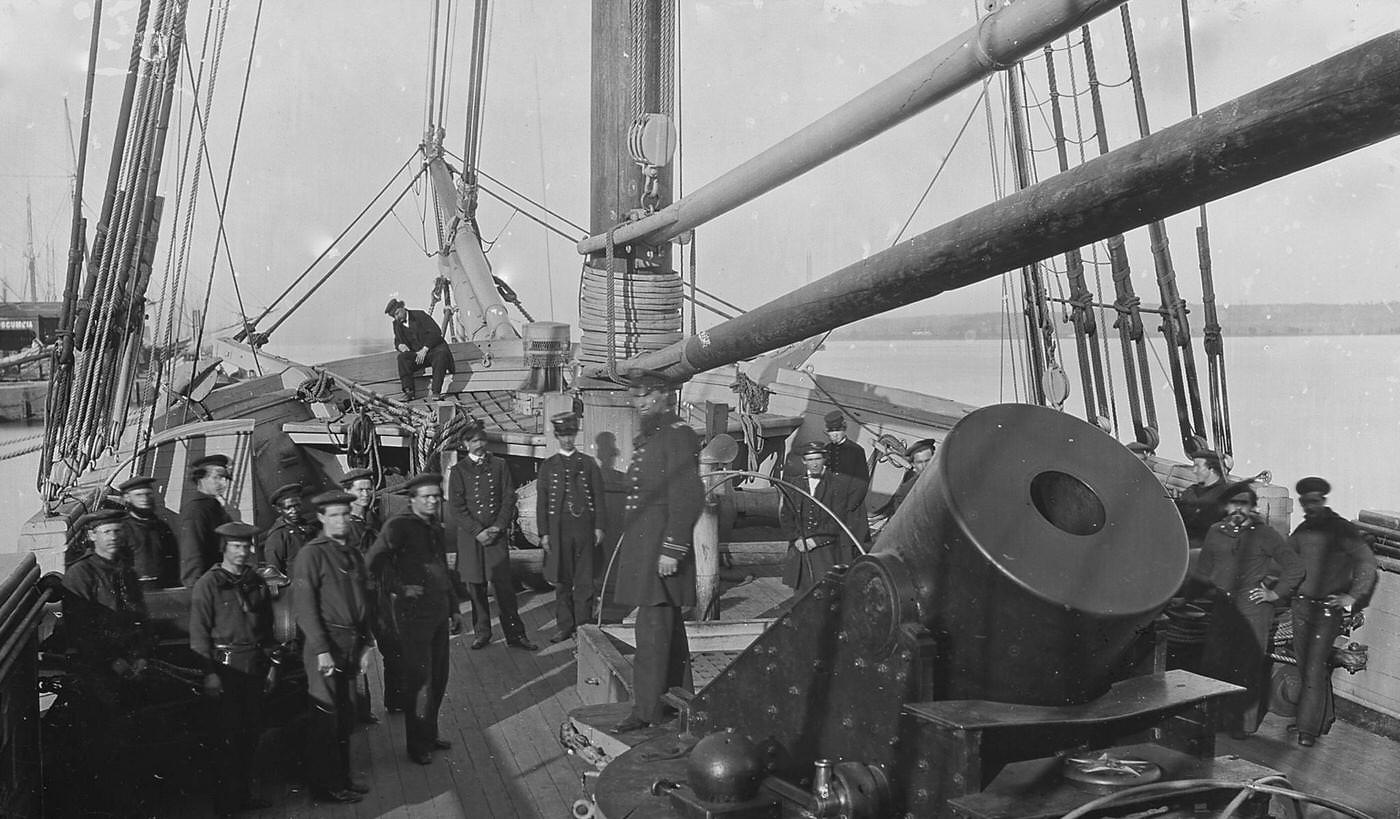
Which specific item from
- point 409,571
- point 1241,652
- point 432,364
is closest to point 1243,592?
point 1241,652

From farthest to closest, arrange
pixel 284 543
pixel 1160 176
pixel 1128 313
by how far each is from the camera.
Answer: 1. pixel 1128 313
2. pixel 284 543
3. pixel 1160 176

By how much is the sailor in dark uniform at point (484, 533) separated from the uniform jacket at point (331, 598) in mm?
2009

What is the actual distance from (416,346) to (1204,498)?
29.7ft

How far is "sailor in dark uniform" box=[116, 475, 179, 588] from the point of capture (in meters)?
5.60

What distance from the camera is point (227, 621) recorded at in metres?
4.54

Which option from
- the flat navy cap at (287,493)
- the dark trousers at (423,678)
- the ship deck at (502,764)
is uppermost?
the flat navy cap at (287,493)

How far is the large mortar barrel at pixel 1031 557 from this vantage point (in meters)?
2.47

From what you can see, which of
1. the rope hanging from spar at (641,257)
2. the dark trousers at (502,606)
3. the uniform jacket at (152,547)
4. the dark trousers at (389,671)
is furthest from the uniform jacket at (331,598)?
the dark trousers at (502,606)

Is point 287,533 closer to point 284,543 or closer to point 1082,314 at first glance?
point 284,543

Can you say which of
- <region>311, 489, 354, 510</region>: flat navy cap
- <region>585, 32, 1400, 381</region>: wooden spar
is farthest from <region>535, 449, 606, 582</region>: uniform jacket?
<region>585, 32, 1400, 381</region>: wooden spar

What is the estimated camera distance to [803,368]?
1330 centimetres

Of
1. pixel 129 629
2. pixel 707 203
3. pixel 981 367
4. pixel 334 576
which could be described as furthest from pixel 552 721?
pixel 981 367

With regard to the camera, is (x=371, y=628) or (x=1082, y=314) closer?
(x=371, y=628)

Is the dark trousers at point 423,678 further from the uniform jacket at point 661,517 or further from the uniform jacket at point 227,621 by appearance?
the uniform jacket at point 661,517
